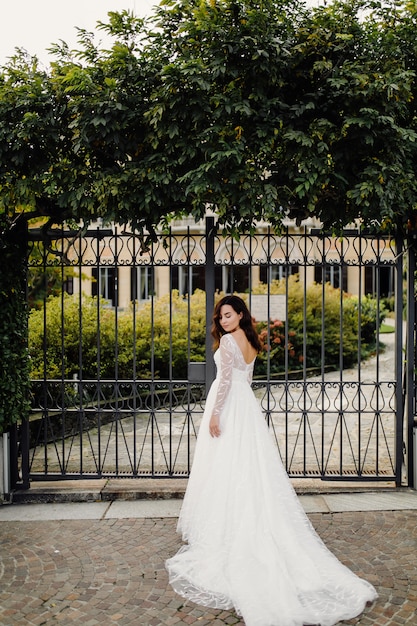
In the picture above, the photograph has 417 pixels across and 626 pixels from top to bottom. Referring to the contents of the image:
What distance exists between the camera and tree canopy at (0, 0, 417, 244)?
15.4 ft

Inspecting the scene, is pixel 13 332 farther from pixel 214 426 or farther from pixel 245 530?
pixel 245 530

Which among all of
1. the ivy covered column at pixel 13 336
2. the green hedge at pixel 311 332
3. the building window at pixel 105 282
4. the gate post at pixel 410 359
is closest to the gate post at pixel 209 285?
the building window at pixel 105 282

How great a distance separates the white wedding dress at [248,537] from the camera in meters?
3.60

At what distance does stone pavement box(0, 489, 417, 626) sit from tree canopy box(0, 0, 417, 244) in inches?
105

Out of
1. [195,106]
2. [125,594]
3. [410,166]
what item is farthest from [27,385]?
[410,166]

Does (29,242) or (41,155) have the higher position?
(41,155)

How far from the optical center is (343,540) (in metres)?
4.72

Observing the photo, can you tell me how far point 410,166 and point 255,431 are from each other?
2.59 m

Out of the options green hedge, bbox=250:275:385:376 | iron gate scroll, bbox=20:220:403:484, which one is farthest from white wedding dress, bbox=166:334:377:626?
green hedge, bbox=250:275:385:376

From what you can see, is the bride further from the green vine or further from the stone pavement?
the green vine

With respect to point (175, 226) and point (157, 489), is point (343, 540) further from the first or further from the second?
point (175, 226)

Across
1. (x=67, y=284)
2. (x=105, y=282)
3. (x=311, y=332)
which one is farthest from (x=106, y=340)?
(x=67, y=284)

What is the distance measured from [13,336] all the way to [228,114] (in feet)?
9.97

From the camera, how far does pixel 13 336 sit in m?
5.83
